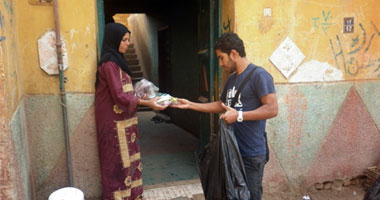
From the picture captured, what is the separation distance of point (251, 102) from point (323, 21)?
2.01 metres

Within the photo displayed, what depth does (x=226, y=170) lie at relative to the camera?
2.12m

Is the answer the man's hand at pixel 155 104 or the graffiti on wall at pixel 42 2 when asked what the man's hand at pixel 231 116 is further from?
the graffiti on wall at pixel 42 2

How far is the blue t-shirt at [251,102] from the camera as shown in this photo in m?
2.18

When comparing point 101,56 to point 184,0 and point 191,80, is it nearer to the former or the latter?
point 191,80

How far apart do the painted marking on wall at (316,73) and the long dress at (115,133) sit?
1985 millimetres

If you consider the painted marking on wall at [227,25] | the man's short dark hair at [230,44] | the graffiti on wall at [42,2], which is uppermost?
the graffiti on wall at [42,2]

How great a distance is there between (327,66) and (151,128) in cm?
446

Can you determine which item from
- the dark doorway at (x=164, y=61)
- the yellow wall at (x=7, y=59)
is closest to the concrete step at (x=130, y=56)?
the dark doorway at (x=164, y=61)

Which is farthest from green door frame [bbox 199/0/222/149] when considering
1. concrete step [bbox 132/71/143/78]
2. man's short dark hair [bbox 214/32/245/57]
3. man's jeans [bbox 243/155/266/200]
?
concrete step [bbox 132/71/143/78]

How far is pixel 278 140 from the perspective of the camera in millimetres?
3607

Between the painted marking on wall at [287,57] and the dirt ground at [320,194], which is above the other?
the painted marking on wall at [287,57]

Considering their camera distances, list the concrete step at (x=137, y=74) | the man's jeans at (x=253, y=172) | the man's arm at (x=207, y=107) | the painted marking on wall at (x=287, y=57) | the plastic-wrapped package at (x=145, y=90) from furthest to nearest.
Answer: the concrete step at (x=137, y=74), the painted marking on wall at (x=287, y=57), the plastic-wrapped package at (x=145, y=90), the man's arm at (x=207, y=107), the man's jeans at (x=253, y=172)

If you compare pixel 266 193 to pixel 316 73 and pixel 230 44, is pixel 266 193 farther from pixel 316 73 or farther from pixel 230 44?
pixel 230 44

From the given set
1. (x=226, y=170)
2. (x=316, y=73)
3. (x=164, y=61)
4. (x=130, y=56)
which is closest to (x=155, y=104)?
(x=226, y=170)
